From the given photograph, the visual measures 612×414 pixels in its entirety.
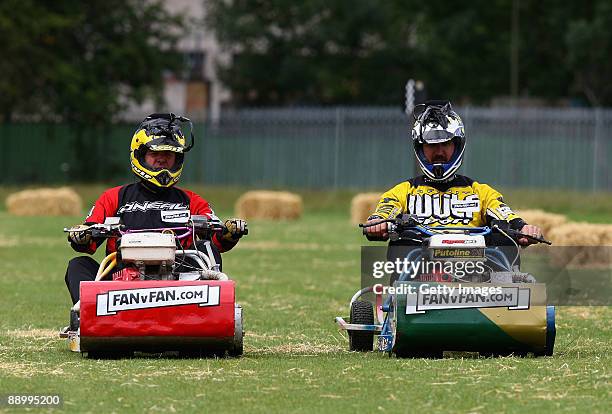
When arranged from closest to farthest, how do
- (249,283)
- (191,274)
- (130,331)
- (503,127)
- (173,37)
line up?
(130,331) < (191,274) < (249,283) < (503,127) < (173,37)

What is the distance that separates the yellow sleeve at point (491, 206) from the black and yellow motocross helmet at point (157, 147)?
7.40 ft

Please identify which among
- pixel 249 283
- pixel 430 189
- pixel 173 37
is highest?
pixel 173 37

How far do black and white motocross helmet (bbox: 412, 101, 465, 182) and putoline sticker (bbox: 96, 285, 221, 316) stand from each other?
2247mm

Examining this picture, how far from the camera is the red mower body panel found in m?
9.98

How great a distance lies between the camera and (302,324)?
1332 cm

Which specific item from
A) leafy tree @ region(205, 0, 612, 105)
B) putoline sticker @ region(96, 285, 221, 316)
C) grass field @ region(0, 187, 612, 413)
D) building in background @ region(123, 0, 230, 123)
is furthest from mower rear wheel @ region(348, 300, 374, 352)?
building in background @ region(123, 0, 230, 123)

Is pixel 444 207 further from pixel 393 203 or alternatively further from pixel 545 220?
pixel 545 220

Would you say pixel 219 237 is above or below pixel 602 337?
above

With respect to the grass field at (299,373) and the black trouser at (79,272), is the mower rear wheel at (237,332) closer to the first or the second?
the grass field at (299,373)

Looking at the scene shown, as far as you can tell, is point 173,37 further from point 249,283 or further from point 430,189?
point 430,189

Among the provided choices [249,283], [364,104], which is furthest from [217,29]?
[249,283]

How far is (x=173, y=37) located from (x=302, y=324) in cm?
3771

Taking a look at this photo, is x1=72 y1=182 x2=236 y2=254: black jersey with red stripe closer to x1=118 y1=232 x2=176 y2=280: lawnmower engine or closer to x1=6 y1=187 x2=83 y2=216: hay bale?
x1=118 y1=232 x2=176 y2=280: lawnmower engine

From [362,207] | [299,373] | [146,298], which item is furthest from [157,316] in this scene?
[362,207]
